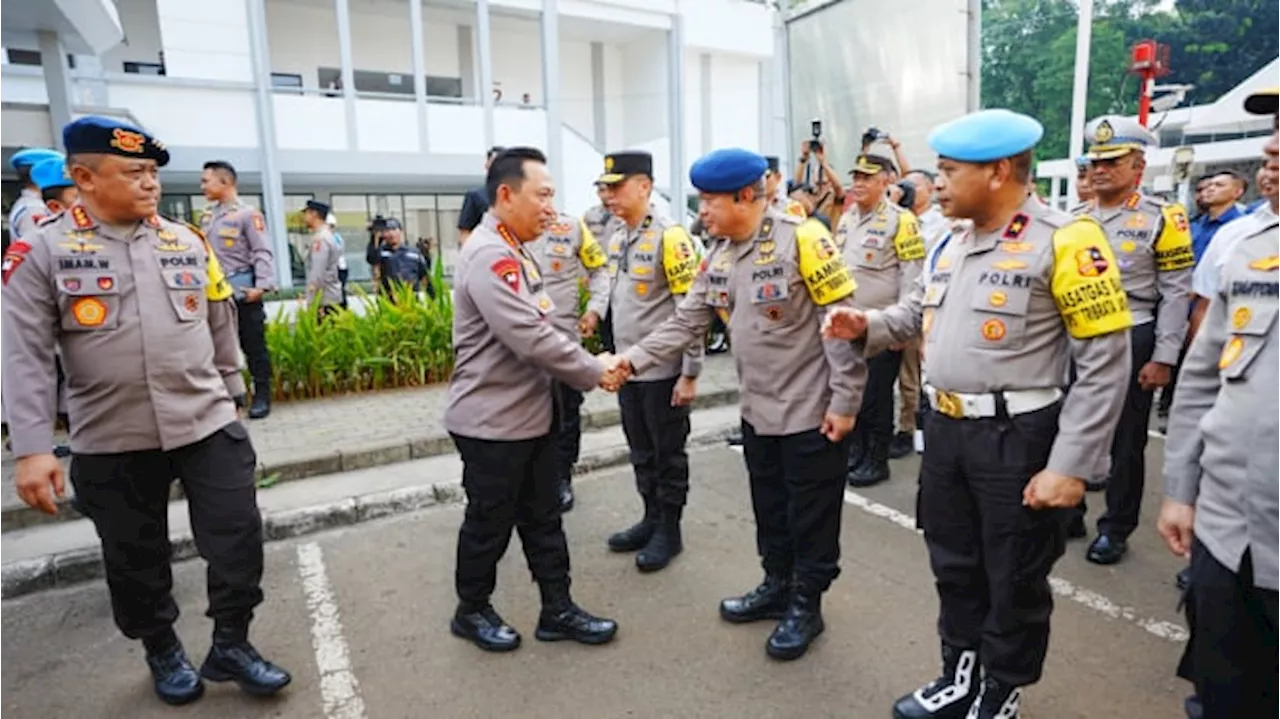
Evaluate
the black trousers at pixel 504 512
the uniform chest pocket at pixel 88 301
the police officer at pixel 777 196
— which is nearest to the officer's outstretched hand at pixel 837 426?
the black trousers at pixel 504 512

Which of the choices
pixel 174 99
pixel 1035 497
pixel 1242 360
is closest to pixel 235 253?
pixel 1035 497

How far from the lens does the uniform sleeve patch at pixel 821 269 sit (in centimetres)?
289

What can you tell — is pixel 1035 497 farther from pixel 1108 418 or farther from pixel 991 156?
pixel 991 156

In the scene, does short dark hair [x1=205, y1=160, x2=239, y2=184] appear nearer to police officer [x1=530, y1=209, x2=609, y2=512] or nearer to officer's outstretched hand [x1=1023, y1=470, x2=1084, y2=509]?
police officer [x1=530, y1=209, x2=609, y2=512]

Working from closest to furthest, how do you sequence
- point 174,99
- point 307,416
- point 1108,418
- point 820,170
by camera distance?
point 1108,418 → point 307,416 → point 820,170 → point 174,99

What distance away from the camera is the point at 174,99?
14273mm

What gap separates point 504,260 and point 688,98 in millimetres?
20717

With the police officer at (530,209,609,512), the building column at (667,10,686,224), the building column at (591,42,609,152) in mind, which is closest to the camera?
the police officer at (530,209,609,512)

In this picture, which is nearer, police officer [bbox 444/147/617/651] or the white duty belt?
the white duty belt

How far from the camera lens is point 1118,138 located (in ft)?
11.6

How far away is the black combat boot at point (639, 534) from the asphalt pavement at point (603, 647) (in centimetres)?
8

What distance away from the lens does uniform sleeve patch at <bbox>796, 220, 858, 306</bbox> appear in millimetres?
2889

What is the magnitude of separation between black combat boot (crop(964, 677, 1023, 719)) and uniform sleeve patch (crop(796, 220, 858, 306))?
4.54ft

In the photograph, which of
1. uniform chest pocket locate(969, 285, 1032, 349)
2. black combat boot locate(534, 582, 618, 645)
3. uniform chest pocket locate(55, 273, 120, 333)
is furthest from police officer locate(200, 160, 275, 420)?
uniform chest pocket locate(969, 285, 1032, 349)
